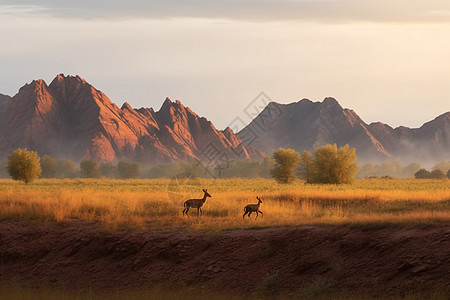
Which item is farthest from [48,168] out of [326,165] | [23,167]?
[326,165]

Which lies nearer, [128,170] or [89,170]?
[89,170]

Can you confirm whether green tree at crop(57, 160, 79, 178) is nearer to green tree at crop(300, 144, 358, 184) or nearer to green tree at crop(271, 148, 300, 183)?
green tree at crop(271, 148, 300, 183)

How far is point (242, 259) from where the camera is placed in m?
18.1

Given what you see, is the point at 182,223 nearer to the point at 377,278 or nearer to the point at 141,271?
the point at 141,271

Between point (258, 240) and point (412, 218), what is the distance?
5.55 metres

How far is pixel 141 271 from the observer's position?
62.2 feet

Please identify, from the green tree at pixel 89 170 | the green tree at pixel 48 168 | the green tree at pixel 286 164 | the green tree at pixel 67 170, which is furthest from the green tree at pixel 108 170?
the green tree at pixel 286 164

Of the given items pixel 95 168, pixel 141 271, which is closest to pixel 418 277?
pixel 141 271

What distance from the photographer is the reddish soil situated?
1540 centimetres

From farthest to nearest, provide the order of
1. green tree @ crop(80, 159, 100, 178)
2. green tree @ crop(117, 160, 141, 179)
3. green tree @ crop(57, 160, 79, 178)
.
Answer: green tree @ crop(57, 160, 79, 178) → green tree @ crop(117, 160, 141, 179) → green tree @ crop(80, 159, 100, 178)

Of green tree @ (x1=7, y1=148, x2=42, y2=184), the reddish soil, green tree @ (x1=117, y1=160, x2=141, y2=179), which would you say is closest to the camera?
the reddish soil

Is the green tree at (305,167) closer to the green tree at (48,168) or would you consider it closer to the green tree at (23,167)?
the green tree at (23,167)

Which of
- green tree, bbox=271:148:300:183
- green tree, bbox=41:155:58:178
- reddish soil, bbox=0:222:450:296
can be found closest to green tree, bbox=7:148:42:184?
green tree, bbox=271:148:300:183

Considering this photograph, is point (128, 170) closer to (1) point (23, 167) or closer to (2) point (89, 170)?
(2) point (89, 170)
